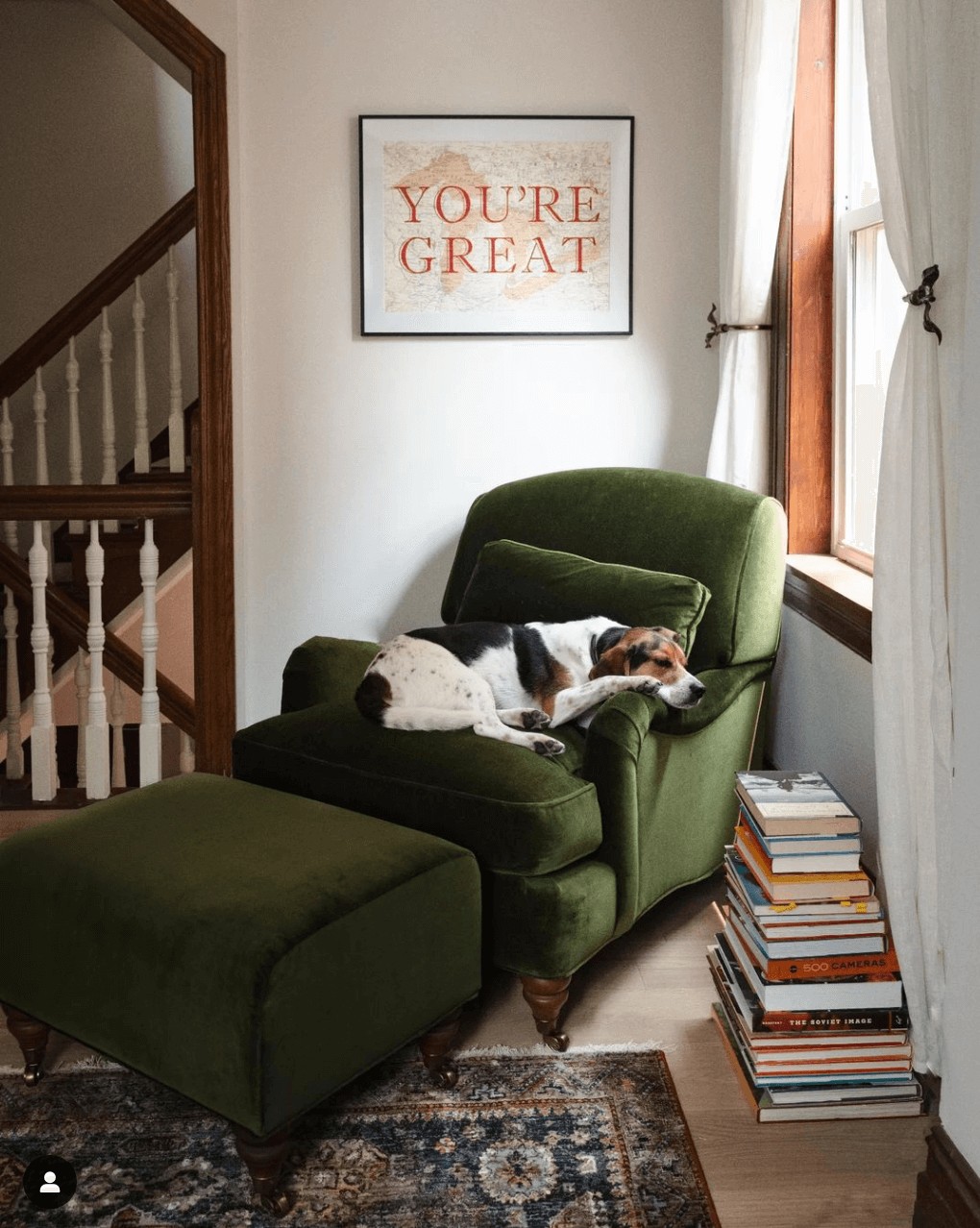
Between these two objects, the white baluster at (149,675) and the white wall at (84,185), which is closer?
the white baluster at (149,675)

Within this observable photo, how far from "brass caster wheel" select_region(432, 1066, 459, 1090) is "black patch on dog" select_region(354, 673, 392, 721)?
28.4 inches

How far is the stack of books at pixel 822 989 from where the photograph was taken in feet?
6.86

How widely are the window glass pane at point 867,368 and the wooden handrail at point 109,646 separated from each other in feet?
6.77

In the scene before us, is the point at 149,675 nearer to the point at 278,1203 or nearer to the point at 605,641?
the point at 605,641

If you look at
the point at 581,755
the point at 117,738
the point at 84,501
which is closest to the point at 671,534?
the point at 581,755

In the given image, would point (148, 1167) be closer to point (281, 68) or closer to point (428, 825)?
point (428, 825)

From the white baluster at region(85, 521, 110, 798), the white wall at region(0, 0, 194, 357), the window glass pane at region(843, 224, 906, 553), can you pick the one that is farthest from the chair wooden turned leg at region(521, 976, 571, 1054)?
the white wall at region(0, 0, 194, 357)

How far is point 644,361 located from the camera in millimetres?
3740

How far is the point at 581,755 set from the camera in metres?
2.55

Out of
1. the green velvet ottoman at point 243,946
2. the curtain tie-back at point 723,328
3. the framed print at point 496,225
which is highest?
the framed print at point 496,225

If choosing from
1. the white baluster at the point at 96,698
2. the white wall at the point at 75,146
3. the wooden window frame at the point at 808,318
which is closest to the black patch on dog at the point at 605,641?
the wooden window frame at the point at 808,318

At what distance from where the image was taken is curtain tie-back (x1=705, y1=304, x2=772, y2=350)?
11.2 ft

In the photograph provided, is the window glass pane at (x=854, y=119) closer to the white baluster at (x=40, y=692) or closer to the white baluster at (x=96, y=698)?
the white baluster at (x=96, y=698)

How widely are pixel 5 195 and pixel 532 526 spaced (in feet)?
10.5
